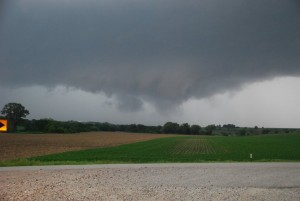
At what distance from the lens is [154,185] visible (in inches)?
629

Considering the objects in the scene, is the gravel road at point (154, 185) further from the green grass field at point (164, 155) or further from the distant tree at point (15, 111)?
the distant tree at point (15, 111)

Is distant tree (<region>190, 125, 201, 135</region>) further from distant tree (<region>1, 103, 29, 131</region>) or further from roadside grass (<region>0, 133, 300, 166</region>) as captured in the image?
roadside grass (<region>0, 133, 300, 166</region>)

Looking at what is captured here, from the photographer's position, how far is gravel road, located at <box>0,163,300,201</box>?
45.0 ft

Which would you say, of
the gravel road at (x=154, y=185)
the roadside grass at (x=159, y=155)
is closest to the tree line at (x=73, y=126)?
the roadside grass at (x=159, y=155)

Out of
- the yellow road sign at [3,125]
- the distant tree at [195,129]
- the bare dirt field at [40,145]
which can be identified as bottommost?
the bare dirt field at [40,145]

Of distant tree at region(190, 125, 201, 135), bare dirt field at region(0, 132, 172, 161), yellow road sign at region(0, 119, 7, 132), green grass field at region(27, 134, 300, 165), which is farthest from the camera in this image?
distant tree at region(190, 125, 201, 135)

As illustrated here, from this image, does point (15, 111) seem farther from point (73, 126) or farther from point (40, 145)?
point (40, 145)

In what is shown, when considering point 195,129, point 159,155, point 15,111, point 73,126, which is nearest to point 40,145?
point 159,155

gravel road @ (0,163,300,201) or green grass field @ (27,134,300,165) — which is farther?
green grass field @ (27,134,300,165)

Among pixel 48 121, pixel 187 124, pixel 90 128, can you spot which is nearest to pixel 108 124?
pixel 90 128

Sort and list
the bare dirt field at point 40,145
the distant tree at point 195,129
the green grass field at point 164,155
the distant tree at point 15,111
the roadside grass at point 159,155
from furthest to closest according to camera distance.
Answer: the distant tree at point 195,129 → the distant tree at point 15,111 → the bare dirt field at point 40,145 → the green grass field at point 164,155 → the roadside grass at point 159,155

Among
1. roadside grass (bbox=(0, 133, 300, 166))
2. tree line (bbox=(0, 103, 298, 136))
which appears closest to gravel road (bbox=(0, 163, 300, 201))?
roadside grass (bbox=(0, 133, 300, 166))

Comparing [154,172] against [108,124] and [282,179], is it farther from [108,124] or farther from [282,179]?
[108,124]

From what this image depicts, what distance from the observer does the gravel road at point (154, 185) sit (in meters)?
13.7
